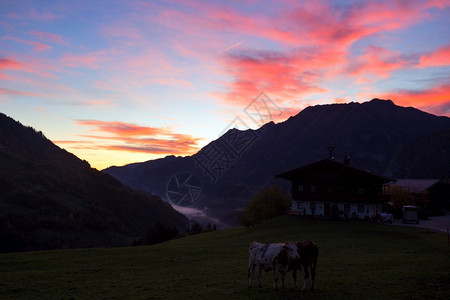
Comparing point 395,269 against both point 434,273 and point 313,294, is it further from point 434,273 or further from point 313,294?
point 313,294

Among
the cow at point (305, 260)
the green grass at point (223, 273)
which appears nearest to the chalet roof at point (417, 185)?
the green grass at point (223, 273)

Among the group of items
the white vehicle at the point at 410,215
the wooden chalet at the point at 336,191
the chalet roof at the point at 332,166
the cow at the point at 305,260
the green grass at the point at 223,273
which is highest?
the chalet roof at the point at 332,166

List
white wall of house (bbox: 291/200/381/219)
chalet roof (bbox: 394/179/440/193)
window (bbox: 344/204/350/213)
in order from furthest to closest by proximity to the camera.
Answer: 1. chalet roof (bbox: 394/179/440/193)
2. window (bbox: 344/204/350/213)
3. white wall of house (bbox: 291/200/381/219)

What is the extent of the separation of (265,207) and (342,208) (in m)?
15.2

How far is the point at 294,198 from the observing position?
6556 cm

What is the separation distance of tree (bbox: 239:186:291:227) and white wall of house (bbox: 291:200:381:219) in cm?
640

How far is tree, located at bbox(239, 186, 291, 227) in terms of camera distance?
7047 cm

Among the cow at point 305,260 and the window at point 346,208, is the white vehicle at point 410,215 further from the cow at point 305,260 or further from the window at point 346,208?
the cow at point 305,260

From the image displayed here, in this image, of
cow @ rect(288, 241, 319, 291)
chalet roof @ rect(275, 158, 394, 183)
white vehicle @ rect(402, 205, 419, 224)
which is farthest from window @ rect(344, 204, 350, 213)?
cow @ rect(288, 241, 319, 291)

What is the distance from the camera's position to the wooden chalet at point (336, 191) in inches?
2411

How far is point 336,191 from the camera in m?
63.1

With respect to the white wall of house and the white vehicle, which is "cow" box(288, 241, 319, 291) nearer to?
the white wall of house

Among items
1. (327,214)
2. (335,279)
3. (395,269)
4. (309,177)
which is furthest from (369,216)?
(335,279)

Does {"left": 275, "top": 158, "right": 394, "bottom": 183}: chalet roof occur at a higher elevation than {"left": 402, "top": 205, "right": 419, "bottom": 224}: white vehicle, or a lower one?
higher
